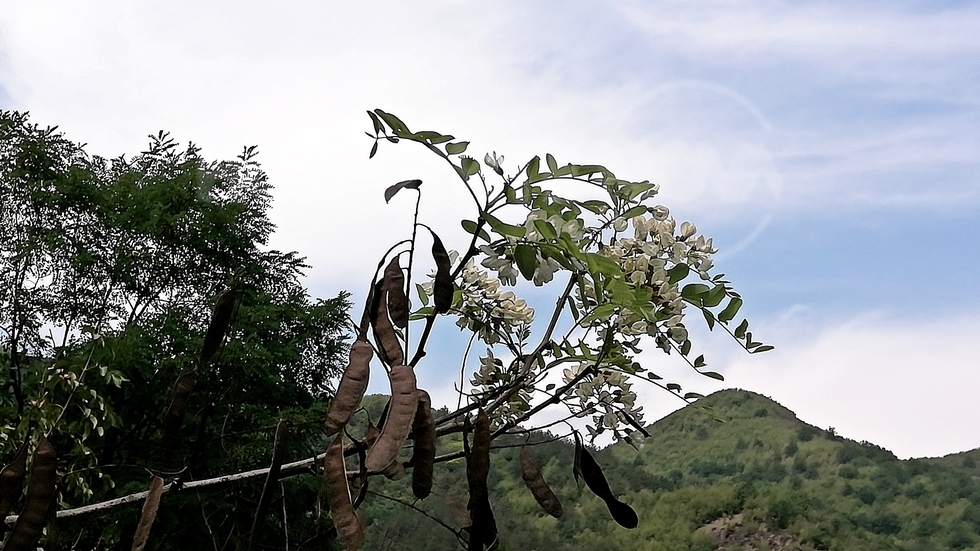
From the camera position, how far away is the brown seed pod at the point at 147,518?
0.59 metres

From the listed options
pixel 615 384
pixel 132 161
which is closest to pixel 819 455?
pixel 132 161

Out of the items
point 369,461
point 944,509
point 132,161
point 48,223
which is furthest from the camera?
point 944,509

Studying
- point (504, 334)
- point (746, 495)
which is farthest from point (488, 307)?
point (746, 495)

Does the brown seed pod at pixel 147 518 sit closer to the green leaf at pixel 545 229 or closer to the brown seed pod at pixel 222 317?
the brown seed pod at pixel 222 317

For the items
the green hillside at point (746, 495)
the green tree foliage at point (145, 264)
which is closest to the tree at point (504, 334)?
the green tree foliage at point (145, 264)

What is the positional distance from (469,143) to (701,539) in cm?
1143

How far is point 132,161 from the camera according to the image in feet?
28.1

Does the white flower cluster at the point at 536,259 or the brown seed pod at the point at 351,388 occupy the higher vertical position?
the white flower cluster at the point at 536,259

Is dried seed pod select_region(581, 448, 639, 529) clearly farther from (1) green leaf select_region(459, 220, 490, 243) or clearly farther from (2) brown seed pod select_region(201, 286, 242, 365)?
(2) brown seed pod select_region(201, 286, 242, 365)

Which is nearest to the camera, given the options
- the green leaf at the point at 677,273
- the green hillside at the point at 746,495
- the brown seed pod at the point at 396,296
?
the brown seed pod at the point at 396,296

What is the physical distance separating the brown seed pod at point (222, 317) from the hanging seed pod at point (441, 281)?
0.16 m

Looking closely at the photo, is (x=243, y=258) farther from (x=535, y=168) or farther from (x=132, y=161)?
(x=535, y=168)

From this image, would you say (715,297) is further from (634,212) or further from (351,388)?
(351,388)

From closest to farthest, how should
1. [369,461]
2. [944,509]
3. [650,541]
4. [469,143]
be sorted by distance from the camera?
1. [369,461]
2. [469,143]
3. [650,541]
4. [944,509]
